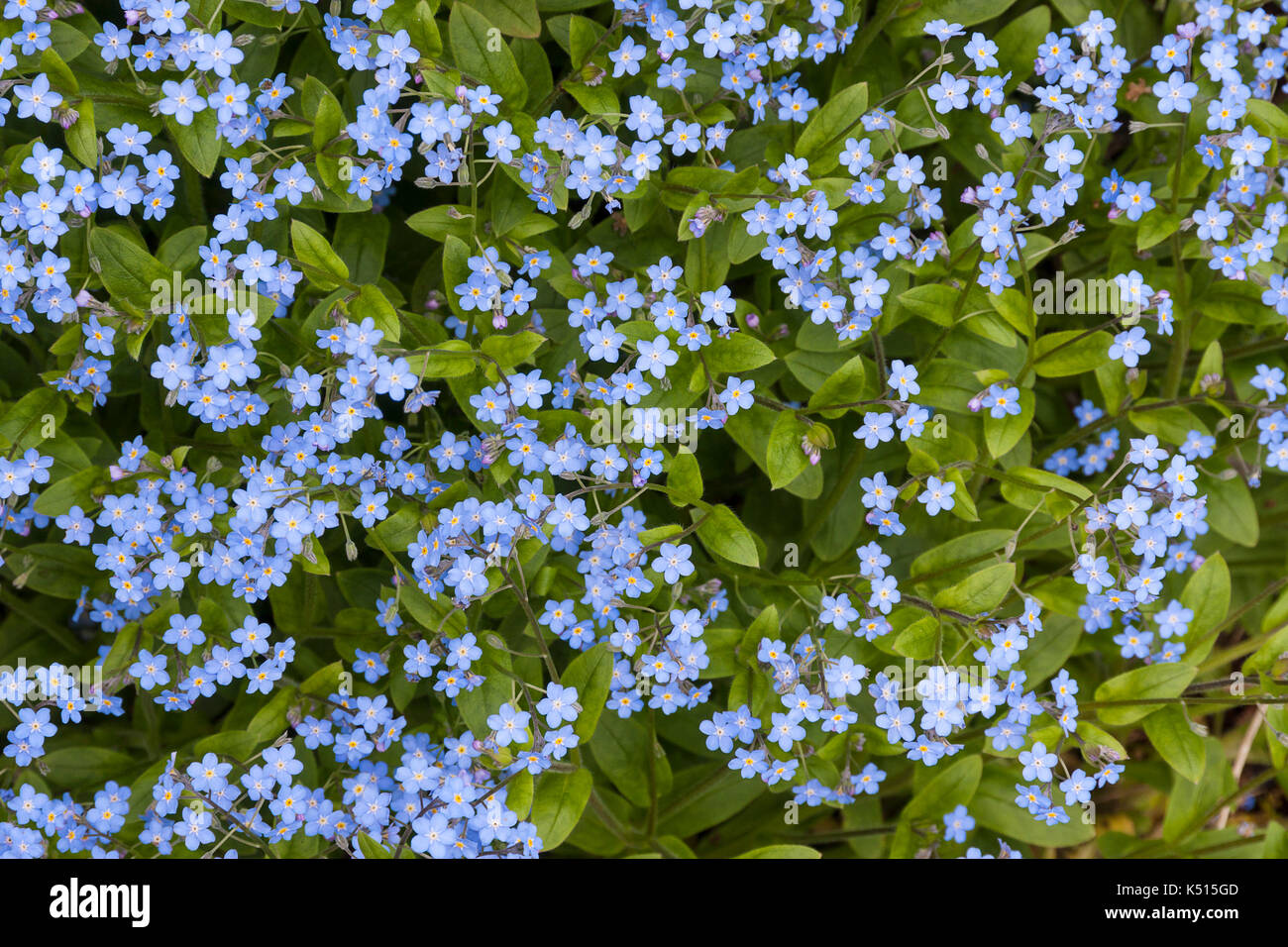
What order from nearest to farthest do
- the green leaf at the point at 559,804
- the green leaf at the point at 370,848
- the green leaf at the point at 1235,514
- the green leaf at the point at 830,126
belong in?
1. the green leaf at the point at 370,848
2. the green leaf at the point at 559,804
3. the green leaf at the point at 830,126
4. the green leaf at the point at 1235,514

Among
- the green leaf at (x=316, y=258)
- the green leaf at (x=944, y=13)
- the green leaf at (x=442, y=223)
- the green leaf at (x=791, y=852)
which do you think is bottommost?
the green leaf at (x=791, y=852)

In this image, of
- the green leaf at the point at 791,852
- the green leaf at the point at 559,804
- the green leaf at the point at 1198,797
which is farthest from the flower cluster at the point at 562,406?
the green leaf at the point at 1198,797

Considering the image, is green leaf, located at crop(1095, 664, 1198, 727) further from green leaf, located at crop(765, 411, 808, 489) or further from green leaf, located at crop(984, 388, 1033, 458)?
green leaf, located at crop(765, 411, 808, 489)

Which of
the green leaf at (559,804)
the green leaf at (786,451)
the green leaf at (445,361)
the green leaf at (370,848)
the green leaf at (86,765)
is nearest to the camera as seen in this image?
the green leaf at (370,848)

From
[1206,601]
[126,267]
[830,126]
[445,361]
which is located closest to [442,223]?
[445,361]

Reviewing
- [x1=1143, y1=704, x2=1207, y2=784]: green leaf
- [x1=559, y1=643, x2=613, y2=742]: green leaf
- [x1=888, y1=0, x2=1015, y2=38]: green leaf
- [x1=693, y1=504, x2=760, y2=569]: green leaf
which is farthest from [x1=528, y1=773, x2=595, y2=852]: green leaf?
[x1=888, y1=0, x2=1015, y2=38]: green leaf

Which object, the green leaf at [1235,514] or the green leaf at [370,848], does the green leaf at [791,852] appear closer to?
the green leaf at [370,848]

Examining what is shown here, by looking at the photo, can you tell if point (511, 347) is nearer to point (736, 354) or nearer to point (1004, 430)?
point (736, 354)
